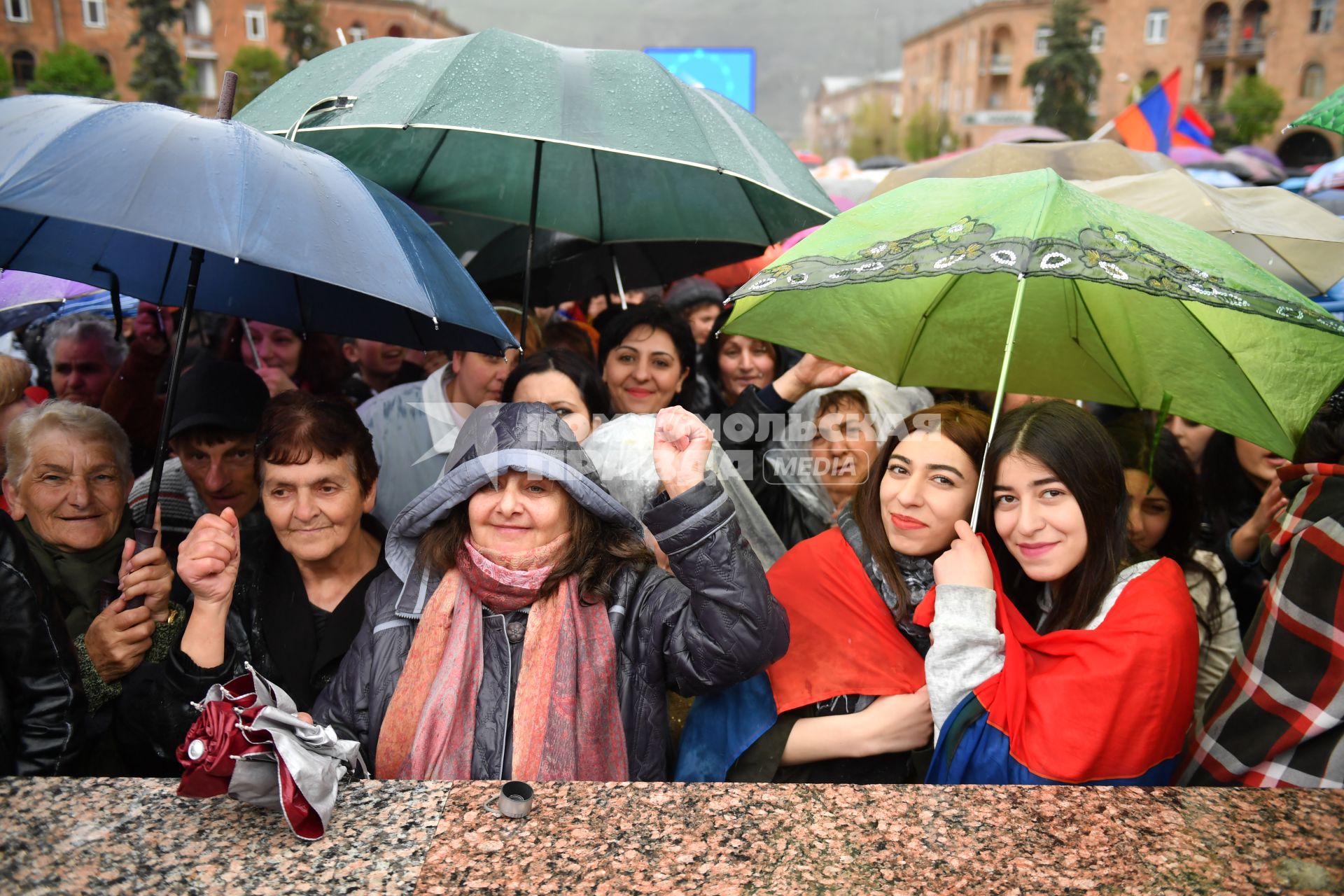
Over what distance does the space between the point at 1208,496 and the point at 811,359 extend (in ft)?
5.88

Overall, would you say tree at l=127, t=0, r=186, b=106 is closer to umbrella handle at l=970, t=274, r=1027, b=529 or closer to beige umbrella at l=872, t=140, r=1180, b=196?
beige umbrella at l=872, t=140, r=1180, b=196

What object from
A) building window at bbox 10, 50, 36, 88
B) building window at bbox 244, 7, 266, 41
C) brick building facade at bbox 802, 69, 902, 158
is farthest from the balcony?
building window at bbox 10, 50, 36, 88

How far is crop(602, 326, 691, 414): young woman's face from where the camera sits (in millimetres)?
4137

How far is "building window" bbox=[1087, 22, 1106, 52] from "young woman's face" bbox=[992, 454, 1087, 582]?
204ft

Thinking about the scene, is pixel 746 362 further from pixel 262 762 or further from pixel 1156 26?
pixel 1156 26

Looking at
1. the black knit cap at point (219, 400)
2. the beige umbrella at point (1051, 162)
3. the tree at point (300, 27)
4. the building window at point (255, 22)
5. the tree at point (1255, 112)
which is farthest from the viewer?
the building window at point (255, 22)

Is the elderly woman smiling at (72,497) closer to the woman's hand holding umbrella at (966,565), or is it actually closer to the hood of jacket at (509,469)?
the hood of jacket at (509,469)

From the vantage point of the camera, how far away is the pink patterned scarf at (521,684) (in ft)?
7.57

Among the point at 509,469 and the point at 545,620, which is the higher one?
the point at 509,469

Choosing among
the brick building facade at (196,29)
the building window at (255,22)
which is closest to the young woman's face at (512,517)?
the brick building facade at (196,29)

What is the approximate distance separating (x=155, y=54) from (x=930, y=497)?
157 ft

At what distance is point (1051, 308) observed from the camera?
10.1ft

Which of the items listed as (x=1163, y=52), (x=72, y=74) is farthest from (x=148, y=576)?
(x=1163, y=52)

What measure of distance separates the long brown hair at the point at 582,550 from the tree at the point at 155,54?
1773 inches
